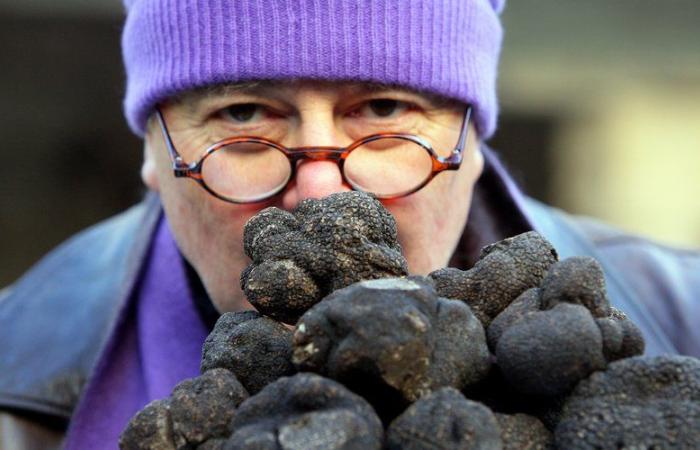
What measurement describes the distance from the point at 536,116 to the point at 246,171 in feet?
13.3

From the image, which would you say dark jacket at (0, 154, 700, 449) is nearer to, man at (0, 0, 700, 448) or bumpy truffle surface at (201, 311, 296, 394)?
man at (0, 0, 700, 448)

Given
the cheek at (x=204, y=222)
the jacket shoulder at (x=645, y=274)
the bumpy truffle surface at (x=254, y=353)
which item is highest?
the bumpy truffle surface at (x=254, y=353)

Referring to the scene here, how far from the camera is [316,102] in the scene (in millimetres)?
1260

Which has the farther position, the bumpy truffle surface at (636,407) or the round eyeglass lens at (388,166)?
the round eyeglass lens at (388,166)

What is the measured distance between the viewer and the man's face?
1262 millimetres

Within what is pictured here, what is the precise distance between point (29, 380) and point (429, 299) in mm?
1200

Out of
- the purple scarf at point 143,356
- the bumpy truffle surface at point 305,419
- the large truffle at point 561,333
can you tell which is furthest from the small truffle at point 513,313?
the purple scarf at point 143,356

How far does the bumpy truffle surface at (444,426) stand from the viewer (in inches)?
25.8

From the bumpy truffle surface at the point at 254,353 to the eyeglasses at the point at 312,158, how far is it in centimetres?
47

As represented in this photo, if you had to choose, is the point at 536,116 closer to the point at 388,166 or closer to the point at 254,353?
the point at 388,166

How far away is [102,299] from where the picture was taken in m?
1.87

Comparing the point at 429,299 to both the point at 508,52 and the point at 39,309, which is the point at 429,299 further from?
the point at 508,52

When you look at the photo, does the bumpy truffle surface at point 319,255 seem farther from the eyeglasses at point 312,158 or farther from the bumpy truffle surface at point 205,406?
the eyeglasses at point 312,158

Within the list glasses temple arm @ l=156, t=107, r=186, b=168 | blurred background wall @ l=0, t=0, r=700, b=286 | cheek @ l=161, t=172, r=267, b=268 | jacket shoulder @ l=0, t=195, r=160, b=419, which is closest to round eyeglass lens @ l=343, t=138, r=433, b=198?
cheek @ l=161, t=172, r=267, b=268
